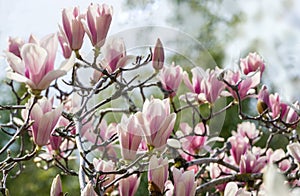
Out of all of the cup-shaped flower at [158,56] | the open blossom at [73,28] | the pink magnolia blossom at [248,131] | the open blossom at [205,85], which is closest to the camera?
the open blossom at [73,28]

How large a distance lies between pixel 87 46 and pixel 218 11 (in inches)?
213

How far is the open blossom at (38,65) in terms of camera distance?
593 millimetres

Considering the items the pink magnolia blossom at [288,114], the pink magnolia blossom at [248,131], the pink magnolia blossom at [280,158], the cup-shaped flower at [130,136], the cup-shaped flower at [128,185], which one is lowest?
the cup-shaped flower at [128,185]

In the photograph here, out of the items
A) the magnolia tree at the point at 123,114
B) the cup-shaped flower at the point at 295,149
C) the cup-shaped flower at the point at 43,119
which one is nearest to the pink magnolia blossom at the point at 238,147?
the magnolia tree at the point at 123,114

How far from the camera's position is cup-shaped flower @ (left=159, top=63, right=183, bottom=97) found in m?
0.93

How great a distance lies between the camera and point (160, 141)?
0.64 metres

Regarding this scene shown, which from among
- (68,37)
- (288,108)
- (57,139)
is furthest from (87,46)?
(288,108)

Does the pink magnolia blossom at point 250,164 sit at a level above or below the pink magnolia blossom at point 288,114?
below

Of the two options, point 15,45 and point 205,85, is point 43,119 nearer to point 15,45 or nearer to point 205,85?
point 15,45

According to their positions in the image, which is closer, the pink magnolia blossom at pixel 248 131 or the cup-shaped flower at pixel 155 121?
the cup-shaped flower at pixel 155 121

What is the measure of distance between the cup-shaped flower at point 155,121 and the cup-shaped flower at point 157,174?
0.03 metres

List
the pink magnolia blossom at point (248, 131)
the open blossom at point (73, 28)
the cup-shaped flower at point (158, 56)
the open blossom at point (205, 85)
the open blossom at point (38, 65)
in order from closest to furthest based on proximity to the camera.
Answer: the open blossom at point (38, 65)
the open blossom at point (73, 28)
the cup-shaped flower at point (158, 56)
the open blossom at point (205, 85)
the pink magnolia blossom at point (248, 131)

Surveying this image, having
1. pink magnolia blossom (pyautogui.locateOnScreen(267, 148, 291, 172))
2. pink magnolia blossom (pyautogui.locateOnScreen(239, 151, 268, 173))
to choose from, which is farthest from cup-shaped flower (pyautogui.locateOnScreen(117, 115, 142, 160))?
pink magnolia blossom (pyautogui.locateOnScreen(267, 148, 291, 172))

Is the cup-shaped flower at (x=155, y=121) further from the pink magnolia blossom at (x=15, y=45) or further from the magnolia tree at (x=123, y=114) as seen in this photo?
the pink magnolia blossom at (x=15, y=45)
